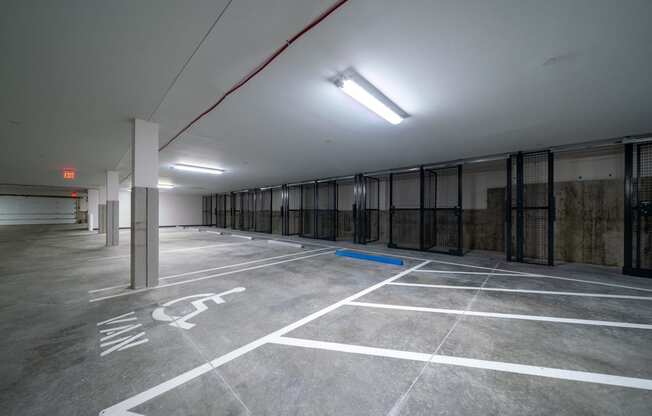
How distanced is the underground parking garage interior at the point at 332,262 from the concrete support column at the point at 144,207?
0.03 metres

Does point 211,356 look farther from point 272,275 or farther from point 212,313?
point 272,275

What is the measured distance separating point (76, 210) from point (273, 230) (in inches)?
976

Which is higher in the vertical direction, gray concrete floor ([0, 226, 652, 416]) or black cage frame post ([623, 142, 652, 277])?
black cage frame post ([623, 142, 652, 277])

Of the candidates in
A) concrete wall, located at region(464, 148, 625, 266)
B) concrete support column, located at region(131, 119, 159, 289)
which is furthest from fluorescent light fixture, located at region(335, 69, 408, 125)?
concrete wall, located at region(464, 148, 625, 266)

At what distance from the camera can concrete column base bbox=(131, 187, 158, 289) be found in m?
4.05

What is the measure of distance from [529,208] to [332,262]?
537 centimetres

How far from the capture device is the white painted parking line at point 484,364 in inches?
74.7

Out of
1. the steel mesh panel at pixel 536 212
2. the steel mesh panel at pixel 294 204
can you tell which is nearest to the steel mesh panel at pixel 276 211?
the steel mesh panel at pixel 294 204

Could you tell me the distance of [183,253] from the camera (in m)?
7.55

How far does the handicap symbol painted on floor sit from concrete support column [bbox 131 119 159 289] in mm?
1122

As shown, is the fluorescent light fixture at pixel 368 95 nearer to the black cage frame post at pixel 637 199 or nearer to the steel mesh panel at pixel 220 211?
the black cage frame post at pixel 637 199

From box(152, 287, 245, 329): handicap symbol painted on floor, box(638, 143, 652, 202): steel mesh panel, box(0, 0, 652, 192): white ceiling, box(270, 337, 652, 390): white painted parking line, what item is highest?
box(0, 0, 652, 192): white ceiling

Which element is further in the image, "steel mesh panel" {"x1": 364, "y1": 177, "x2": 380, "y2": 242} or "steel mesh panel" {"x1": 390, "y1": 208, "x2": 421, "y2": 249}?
"steel mesh panel" {"x1": 364, "y1": 177, "x2": 380, "y2": 242}

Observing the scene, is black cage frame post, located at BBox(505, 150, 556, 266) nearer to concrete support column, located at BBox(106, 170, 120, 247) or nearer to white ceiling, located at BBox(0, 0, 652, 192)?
white ceiling, located at BBox(0, 0, 652, 192)
